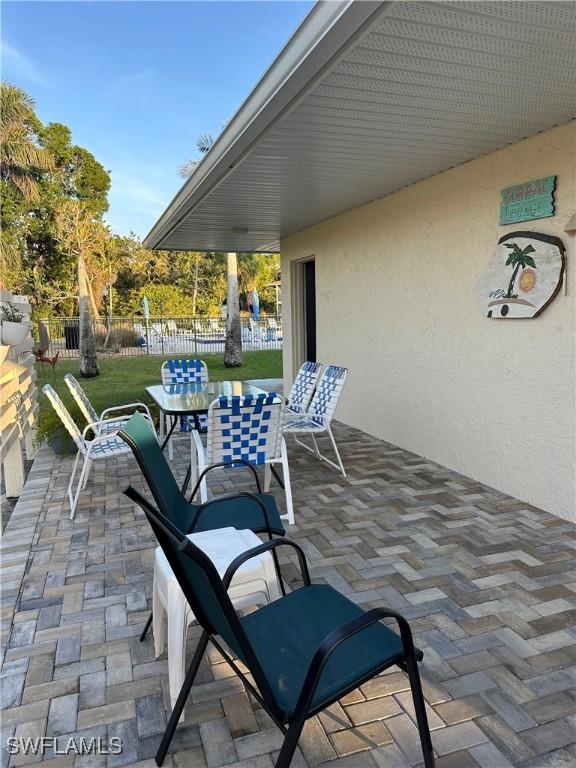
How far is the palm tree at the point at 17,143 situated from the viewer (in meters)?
13.7

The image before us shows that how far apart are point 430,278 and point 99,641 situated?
389 centimetres

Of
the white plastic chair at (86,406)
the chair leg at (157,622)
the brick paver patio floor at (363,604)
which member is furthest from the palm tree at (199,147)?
the chair leg at (157,622)

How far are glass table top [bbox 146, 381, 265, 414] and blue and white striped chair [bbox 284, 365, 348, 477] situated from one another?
45 cm

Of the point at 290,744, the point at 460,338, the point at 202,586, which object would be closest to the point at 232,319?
the point at 460,338

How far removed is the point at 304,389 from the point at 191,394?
1248mm

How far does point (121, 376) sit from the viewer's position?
39.6 ft

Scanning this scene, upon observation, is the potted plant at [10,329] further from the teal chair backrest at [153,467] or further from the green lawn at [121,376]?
the teal chair backrest at [153,467]

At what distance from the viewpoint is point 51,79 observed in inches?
265

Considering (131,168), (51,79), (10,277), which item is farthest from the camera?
(131,168)

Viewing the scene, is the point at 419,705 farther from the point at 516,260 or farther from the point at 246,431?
the point at 516,260

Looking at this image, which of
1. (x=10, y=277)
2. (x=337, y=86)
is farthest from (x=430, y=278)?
(x=10, y=277)

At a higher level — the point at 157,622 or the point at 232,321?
the point at 232,321

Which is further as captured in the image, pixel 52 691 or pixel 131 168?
pixel 131 168

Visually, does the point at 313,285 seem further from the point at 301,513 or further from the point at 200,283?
the point at 200,283
